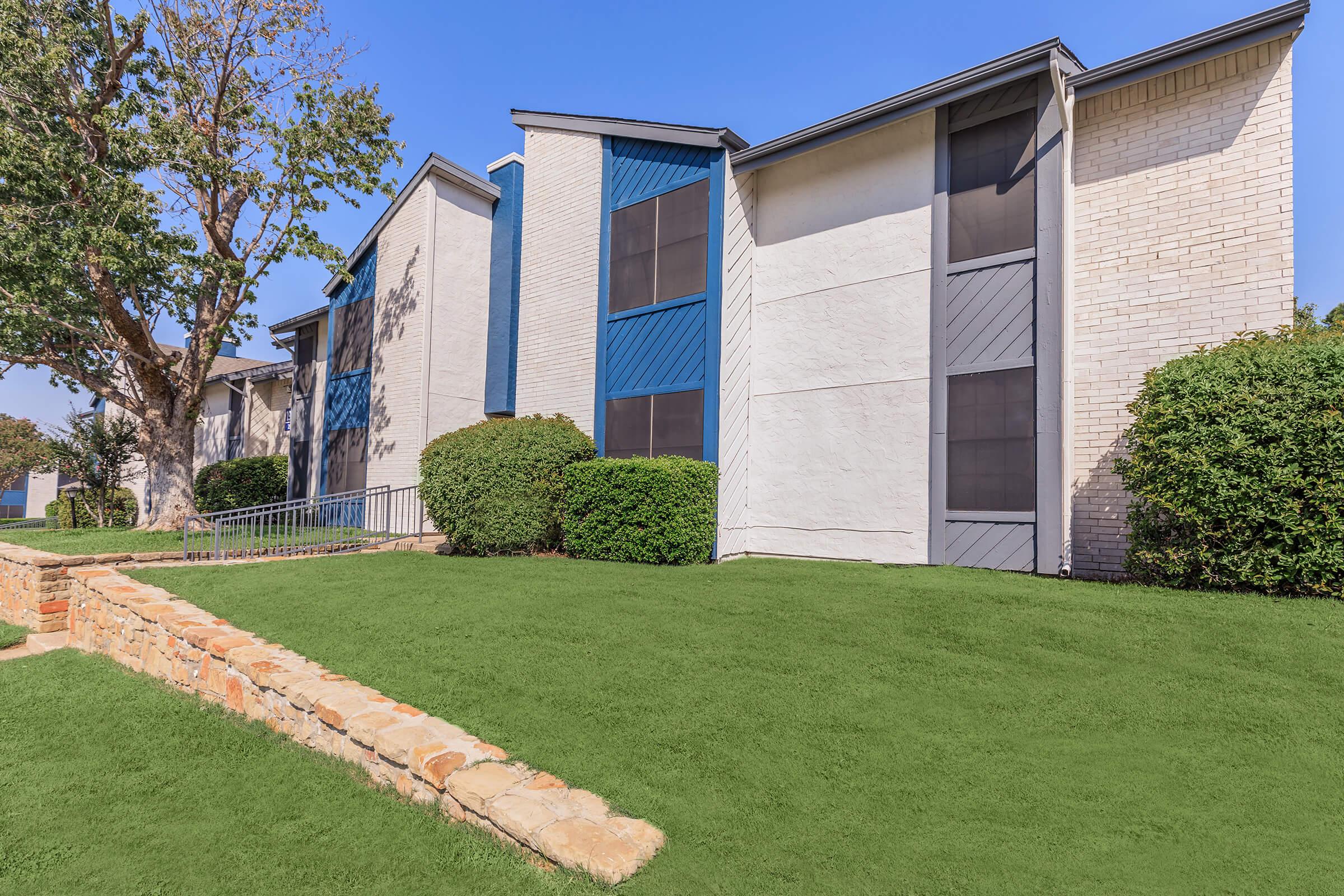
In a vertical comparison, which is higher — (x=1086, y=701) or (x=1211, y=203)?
(x=1211, y=203)

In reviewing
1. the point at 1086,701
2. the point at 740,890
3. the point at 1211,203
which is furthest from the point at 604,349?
the point at 740,890

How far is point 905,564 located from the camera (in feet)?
27.0

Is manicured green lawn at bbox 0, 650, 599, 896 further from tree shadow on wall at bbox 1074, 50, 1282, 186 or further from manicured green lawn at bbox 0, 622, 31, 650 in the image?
tree shadow on wall at bbox 1074, 50, 1282, 186

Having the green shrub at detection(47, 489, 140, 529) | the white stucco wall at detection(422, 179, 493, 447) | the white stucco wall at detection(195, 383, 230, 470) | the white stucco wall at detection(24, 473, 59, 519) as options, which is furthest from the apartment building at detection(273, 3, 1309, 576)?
the white stucco wall at detection(24, 473, 59, 519)

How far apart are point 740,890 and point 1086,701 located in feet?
8.34

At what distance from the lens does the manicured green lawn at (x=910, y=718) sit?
2582mm

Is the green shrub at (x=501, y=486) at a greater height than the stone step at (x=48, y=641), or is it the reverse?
the green shrub at (x=501, y=486)

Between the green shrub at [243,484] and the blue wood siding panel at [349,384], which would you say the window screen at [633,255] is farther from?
the green shrub at [243,484]

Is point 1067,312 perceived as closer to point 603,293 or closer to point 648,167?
point 648,167

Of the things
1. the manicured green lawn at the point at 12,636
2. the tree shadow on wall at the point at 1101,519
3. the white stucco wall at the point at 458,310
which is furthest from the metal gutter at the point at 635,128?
the manicured green lawn at the point at 12,636

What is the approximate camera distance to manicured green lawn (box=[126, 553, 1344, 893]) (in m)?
2.58

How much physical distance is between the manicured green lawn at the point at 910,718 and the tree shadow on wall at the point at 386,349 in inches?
323

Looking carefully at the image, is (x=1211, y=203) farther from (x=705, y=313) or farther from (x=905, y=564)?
(x=705, y=313)

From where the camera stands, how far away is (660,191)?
10.6 meters
